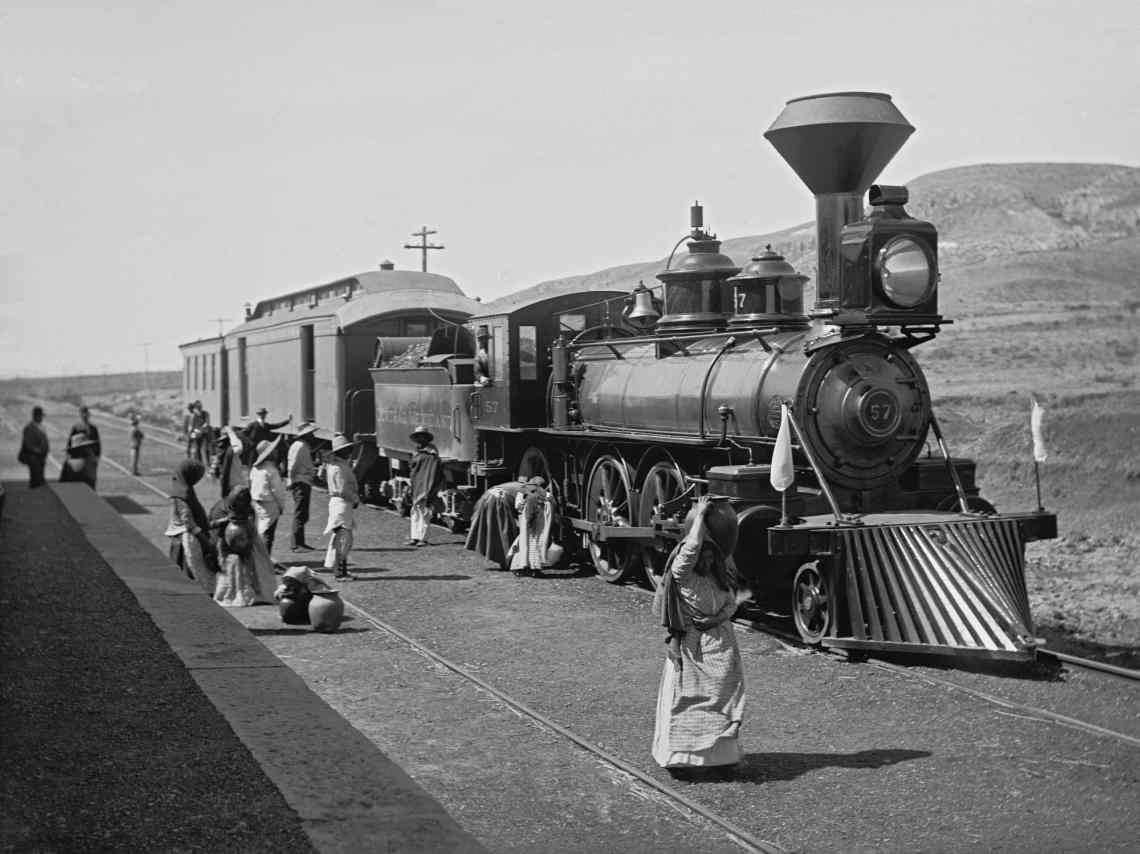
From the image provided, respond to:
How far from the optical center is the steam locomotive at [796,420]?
980 cm

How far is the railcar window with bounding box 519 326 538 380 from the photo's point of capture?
52.4 feet

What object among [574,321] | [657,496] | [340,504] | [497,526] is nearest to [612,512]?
[657,496]

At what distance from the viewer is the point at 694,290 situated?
13836 millimetres

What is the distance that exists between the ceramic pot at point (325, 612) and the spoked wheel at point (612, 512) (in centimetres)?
317

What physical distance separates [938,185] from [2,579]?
93.5 m

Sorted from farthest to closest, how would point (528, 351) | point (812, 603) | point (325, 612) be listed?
point (528, 351)
point (325, 612)
point (812, 603)

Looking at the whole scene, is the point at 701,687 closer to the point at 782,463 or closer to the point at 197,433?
the point at 782,463

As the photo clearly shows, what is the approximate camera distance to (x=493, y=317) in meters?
16.4

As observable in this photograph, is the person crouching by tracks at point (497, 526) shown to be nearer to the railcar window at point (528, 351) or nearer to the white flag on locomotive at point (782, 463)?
the railcar window at point (528, 351)

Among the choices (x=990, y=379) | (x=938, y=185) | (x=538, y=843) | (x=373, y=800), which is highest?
(x=938, y=185)

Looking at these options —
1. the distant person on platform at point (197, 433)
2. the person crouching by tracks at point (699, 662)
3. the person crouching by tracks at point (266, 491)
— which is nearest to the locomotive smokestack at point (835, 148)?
the person crouching by tracks at point (699, 662)

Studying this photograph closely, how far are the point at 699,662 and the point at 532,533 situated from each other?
24.0 feet

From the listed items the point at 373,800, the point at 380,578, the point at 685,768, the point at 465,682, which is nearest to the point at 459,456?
the point at 380,578

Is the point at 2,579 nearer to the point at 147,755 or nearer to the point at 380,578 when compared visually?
the point at 380,578
